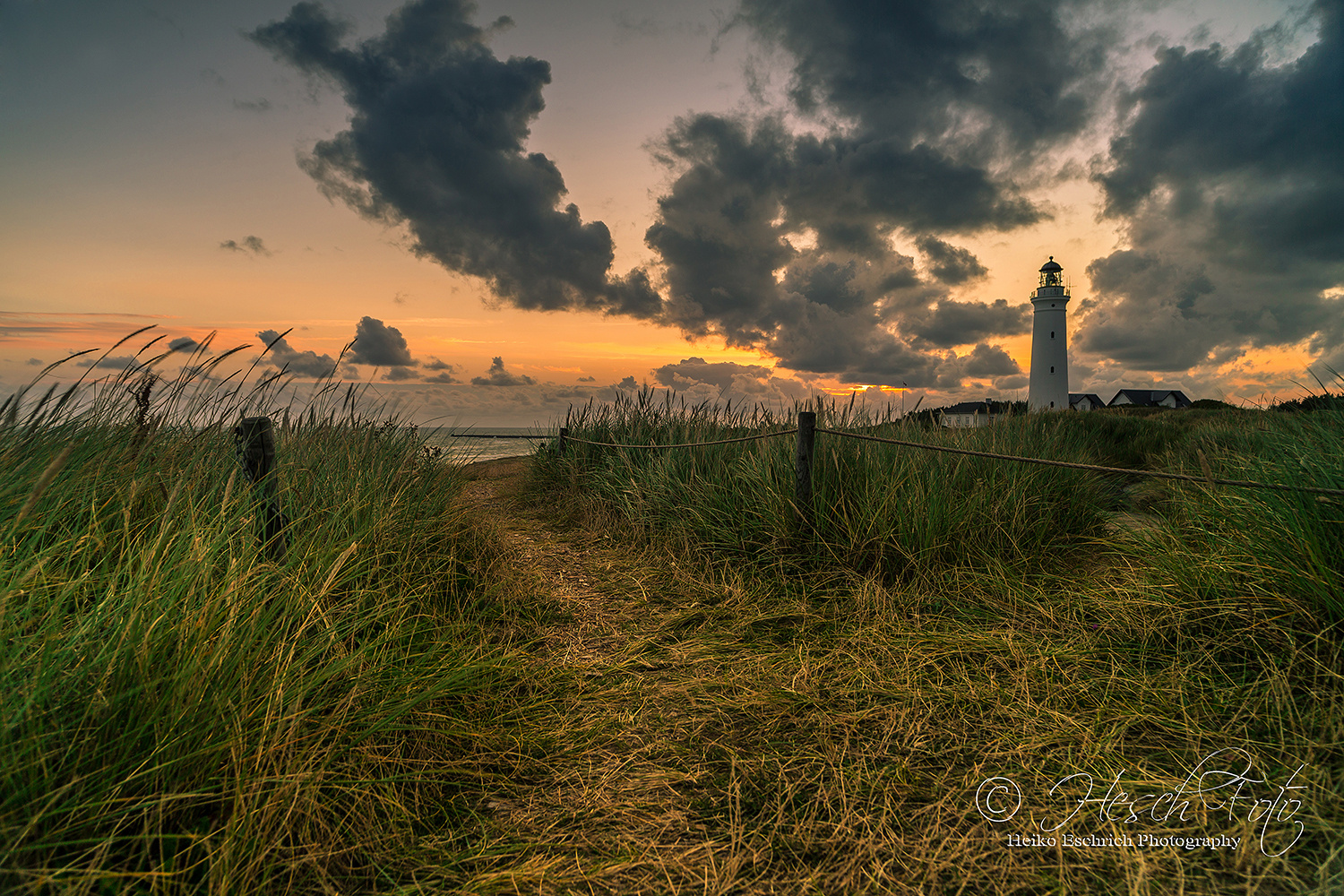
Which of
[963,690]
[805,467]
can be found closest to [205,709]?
[963,690]

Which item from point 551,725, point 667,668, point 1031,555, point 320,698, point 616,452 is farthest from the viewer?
point 616,452

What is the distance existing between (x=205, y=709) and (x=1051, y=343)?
1491 inches

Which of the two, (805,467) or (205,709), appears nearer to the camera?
(205,709)

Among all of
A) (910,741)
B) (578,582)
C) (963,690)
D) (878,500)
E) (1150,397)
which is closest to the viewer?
(910,741)

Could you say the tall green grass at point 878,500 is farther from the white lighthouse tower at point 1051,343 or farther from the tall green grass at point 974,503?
the white lighthouse tower at point 1051,343

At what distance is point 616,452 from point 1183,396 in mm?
52287

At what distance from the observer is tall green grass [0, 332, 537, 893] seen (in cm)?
122

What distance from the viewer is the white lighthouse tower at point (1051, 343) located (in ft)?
104

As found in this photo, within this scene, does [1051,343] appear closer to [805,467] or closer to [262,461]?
[805,467]

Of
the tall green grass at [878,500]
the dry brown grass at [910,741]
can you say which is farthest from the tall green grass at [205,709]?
the tall green grass at [878,500]

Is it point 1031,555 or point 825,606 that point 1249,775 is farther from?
point 1031,555

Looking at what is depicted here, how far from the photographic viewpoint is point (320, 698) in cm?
177

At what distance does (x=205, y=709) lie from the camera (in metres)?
1.42

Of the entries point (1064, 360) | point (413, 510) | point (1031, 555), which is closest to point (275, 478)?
point (413, 510)
